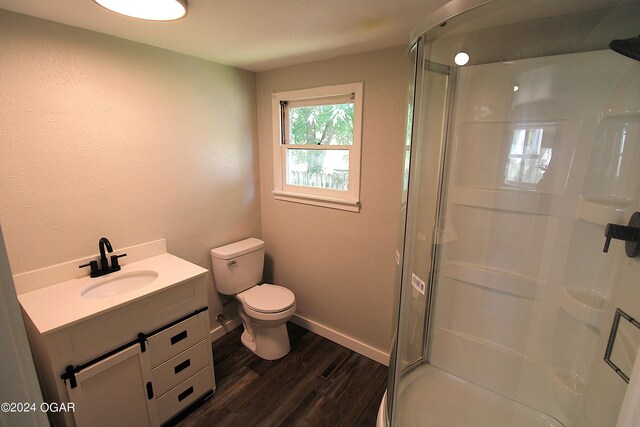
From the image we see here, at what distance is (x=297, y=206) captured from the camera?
2.48 m

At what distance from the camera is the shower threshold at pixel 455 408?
4.84 feet

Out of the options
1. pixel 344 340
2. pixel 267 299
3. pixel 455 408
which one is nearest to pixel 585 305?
pixel 455 408

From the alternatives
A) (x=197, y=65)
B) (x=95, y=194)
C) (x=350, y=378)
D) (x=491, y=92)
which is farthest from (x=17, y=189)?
(x=491, y=92)

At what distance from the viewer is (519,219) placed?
4.85 feet

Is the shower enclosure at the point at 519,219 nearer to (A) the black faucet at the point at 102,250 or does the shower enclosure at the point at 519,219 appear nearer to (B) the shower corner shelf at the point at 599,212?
(B) the shower corner shelf at the point at 599,212

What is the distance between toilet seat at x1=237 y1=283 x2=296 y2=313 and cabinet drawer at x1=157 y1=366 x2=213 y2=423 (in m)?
0.48

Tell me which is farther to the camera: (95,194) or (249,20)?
(95,194)

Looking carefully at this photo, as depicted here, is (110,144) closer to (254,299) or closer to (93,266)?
(93,266)

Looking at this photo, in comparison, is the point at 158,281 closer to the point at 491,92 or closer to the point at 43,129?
the point at 43,129

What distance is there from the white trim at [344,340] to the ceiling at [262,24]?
2113 mm

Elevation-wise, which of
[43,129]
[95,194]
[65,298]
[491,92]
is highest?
[491,92]

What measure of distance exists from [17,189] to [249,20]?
4.60 ft

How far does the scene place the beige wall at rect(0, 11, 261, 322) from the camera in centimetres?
144

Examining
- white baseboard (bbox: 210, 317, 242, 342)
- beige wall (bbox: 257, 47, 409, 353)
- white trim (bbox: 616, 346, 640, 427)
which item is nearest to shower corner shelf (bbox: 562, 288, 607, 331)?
white trim (bbox: 616, 346, 640, 427)
